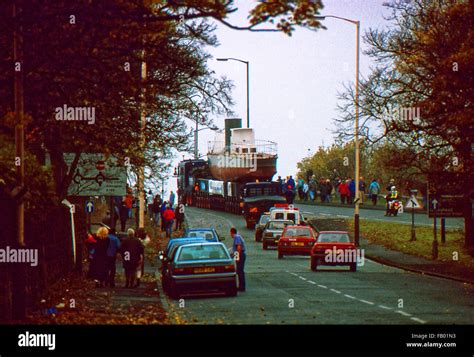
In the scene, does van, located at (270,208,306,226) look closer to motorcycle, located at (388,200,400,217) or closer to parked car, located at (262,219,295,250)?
parked car, located at (262,219,295,250)

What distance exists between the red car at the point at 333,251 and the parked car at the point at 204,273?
441 inches

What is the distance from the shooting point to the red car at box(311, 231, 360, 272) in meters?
38.6

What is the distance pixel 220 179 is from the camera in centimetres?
8138

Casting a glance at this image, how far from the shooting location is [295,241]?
47188 mm

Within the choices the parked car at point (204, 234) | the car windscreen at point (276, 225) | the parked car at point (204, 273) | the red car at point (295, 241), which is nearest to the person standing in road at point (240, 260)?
the parked car at point (204, 273)

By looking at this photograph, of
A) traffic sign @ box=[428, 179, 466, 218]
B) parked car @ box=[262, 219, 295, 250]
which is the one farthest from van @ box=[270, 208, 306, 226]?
traffic sign @ box=[428, 179, 466, 218]

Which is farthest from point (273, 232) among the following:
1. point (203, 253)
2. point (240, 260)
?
point (203, 253)

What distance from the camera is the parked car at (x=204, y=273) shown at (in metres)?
27.3

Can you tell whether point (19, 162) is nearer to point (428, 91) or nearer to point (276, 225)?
point (428, 91)

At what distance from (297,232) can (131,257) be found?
17074 mm

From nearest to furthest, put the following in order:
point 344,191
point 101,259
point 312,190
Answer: point 101,259, point 344,191, point 312,190
